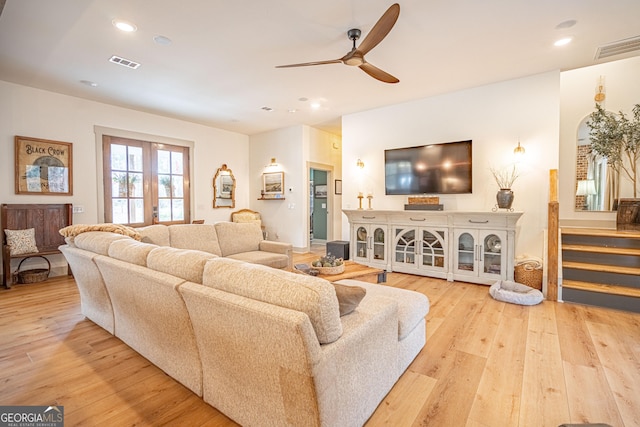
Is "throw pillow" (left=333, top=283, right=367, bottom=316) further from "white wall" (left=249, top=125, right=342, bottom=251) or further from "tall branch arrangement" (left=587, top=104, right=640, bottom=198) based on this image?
"white wall" (left=249, top=125, right=342, bottom=251)

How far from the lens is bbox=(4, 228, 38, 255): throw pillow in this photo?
13.1ft

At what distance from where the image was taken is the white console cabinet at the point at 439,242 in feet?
12.7

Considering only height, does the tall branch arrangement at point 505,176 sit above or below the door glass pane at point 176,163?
below

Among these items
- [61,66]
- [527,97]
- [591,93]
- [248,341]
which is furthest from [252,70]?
[591,93]

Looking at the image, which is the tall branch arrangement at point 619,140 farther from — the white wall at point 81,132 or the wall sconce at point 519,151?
the white wall at point 81,132

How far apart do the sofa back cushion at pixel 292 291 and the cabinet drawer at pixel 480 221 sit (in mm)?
3484

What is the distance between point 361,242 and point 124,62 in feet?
14.2

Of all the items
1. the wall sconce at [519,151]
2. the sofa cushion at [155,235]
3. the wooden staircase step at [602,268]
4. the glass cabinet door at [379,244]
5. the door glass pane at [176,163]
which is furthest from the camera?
the door glass pane at [176,163]

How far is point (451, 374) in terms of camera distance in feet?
6.48

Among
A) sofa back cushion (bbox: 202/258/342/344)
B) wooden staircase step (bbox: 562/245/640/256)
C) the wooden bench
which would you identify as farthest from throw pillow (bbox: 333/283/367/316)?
the wooden bench

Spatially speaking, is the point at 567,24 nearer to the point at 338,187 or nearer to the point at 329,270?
the point at 329,270

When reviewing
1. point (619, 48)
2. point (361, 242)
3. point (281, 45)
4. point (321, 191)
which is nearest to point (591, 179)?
point (619, 48)

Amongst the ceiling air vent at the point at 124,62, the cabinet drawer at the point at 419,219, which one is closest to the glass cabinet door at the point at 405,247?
the cabinet drawer at the point at 419,219

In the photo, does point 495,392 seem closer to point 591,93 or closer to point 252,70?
point 252,70
